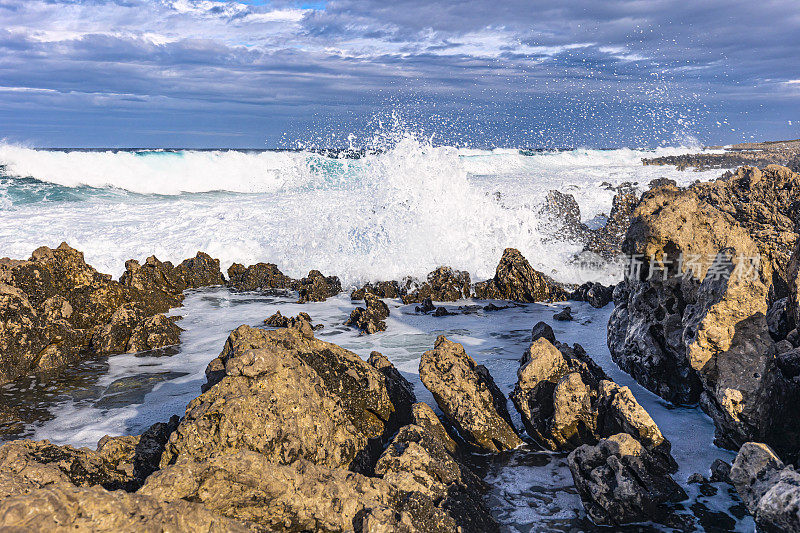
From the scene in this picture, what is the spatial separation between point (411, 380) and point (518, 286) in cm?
362

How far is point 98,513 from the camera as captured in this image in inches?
77.0

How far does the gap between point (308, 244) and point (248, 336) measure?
775cm

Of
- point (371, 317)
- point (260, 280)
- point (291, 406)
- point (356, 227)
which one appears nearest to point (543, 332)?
point (371, 317)

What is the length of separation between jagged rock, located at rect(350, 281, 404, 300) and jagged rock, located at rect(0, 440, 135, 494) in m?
5.84

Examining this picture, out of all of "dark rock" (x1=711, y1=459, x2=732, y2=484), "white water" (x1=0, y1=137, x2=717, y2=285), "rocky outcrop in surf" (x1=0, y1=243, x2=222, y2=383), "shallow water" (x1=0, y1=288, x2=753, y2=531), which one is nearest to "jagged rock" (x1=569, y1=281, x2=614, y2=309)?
"shallow water" (x1=0, y1=288, x2=753, y2=531)

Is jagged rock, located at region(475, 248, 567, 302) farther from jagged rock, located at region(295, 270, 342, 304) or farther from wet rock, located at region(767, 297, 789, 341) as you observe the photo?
wet rock, located at region(767, 297, 789, 341)

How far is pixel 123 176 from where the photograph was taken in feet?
89.3

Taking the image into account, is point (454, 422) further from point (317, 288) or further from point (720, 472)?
point (317, 288)

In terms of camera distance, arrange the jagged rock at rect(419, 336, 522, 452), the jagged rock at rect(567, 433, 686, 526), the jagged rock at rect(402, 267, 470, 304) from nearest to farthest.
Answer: the jagged rock at rect(567, 433, 686, 526) → the jagged rock at rect(419, 336, 522, 452) → the jagged rock at rect(402, 267, 470, 304)

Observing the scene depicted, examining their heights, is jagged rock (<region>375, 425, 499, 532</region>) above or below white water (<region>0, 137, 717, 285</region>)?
below

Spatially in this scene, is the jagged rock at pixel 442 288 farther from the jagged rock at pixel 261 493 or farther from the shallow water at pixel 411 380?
the jagged rock at pixel 261 493

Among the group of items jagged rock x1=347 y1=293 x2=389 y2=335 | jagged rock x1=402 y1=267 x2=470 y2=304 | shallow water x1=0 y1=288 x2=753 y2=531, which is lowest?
shallow water x1=0 y1=288 x2=753 y2=531

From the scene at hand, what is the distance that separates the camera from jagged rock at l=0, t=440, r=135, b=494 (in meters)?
2.83

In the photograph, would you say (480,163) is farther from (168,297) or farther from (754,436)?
(754,436)
